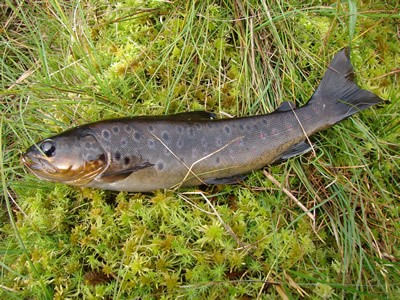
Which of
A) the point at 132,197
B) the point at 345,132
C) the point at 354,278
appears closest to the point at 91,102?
the point at 132,197

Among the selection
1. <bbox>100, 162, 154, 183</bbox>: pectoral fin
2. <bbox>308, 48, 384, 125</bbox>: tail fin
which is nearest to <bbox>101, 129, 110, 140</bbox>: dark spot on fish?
<bbox>100, 162, 154, 183</bbox>: pectoral fin

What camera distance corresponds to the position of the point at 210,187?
2.70 metres

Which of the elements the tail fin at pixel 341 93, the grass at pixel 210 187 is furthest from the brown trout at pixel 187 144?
the grass at pixel 210 187

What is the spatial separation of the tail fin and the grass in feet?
0.55

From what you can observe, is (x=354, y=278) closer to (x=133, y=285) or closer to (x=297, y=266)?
(x=297, y=266)

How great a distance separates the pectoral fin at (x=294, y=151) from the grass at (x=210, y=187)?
0.32 ft

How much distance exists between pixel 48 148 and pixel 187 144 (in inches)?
44.5

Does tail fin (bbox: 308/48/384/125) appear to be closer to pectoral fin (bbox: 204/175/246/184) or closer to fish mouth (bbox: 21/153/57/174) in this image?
pectoral fin (bbox: 204/175/246/184)

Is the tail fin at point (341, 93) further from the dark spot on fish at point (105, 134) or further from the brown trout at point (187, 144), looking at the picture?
the dark spot on fish at point (105, 134)

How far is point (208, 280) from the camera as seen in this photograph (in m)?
2.29

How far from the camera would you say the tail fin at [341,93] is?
107 inches

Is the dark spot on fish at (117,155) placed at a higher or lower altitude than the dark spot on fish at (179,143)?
higher

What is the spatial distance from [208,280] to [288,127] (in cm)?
153

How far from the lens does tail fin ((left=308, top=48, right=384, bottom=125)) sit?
8.95ft
